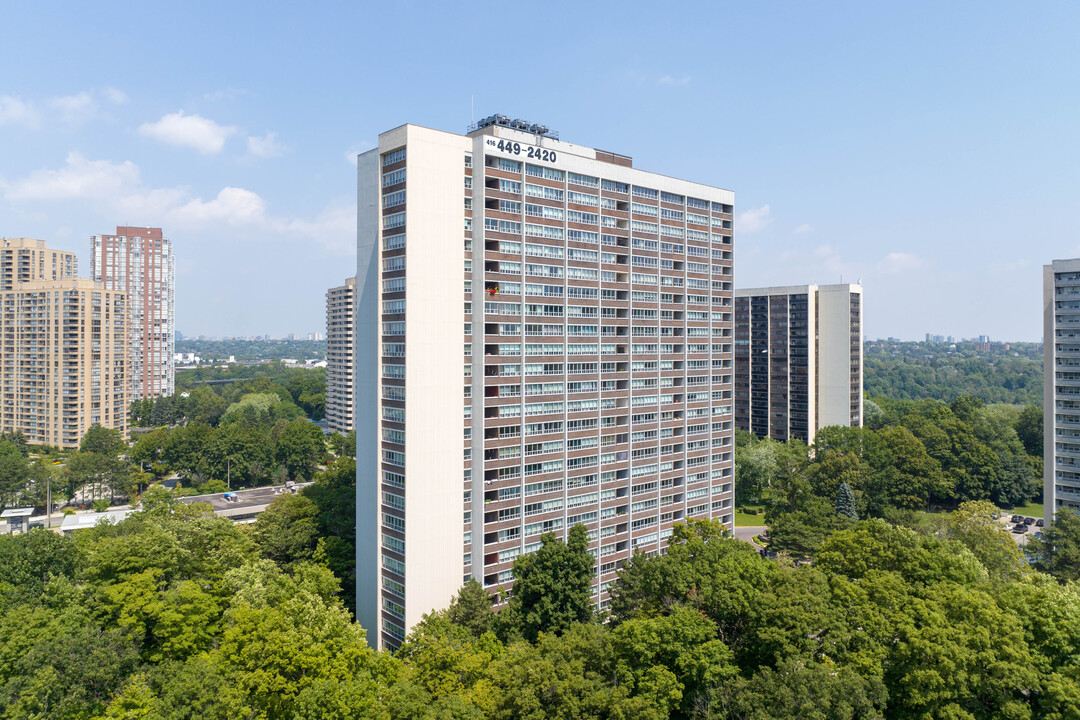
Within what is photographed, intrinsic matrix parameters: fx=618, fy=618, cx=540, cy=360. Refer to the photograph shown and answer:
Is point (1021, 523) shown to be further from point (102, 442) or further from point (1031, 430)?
point (102, 442)

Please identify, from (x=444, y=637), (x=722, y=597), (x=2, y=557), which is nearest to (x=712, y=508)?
(x=722, y=597)

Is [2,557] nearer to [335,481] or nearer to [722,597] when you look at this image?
[335,481]

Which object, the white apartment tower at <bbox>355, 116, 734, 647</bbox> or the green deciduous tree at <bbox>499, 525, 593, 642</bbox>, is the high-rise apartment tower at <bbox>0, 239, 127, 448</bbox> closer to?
the white apartment tower at <bbox>355, 116, 734, 647</bbox>

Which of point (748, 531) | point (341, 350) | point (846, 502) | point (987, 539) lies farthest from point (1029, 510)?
point (341, 350)

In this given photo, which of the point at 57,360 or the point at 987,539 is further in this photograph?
the point at 57,360

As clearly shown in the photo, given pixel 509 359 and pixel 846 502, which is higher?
pixel 509 359

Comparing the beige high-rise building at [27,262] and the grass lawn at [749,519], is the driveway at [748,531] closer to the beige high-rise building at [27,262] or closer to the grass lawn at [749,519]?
the grass lawn at [749,519]

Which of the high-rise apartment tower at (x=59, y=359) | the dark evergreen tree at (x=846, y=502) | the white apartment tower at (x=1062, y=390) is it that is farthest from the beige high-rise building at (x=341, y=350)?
the white apartment tower at (x=1062, y=390)
